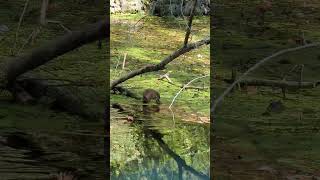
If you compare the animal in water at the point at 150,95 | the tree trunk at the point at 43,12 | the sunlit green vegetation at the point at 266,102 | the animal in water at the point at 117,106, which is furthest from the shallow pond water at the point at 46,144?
the sunlit green vegetation at the point at 266,102

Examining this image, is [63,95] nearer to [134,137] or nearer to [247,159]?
[134,137]

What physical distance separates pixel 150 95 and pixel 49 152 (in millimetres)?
908

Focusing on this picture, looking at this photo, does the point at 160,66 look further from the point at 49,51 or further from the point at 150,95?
the point at 49,51

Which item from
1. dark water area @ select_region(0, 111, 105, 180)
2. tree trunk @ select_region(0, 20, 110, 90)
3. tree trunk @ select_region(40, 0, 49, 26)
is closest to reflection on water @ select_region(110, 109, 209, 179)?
dark water area @ select_region(0, 111, 105, 180)

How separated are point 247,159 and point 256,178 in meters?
0.12

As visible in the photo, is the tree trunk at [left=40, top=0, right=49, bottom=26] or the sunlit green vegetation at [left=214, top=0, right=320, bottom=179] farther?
the sunlit green vegetation at [left=214, top=0, right=320, bottom=179]

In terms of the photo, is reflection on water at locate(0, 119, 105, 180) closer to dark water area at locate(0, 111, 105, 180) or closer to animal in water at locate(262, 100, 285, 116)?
dark water area at locate(0, 111, 105, 180)

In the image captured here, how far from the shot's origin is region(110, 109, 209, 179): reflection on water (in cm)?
337

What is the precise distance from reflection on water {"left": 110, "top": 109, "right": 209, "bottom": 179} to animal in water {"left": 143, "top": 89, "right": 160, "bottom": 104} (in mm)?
113

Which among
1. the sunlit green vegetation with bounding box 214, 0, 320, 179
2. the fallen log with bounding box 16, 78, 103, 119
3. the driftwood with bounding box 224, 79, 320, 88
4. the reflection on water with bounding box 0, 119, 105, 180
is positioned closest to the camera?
the reflection on water with bounding box 0, 119, 105, 180

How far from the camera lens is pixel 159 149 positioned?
3.47 meters

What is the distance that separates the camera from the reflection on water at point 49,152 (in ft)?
9.13

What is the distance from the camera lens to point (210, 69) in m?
3.71

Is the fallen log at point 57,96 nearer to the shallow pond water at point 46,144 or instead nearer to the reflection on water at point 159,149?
the shallow pond water at point 46,144
